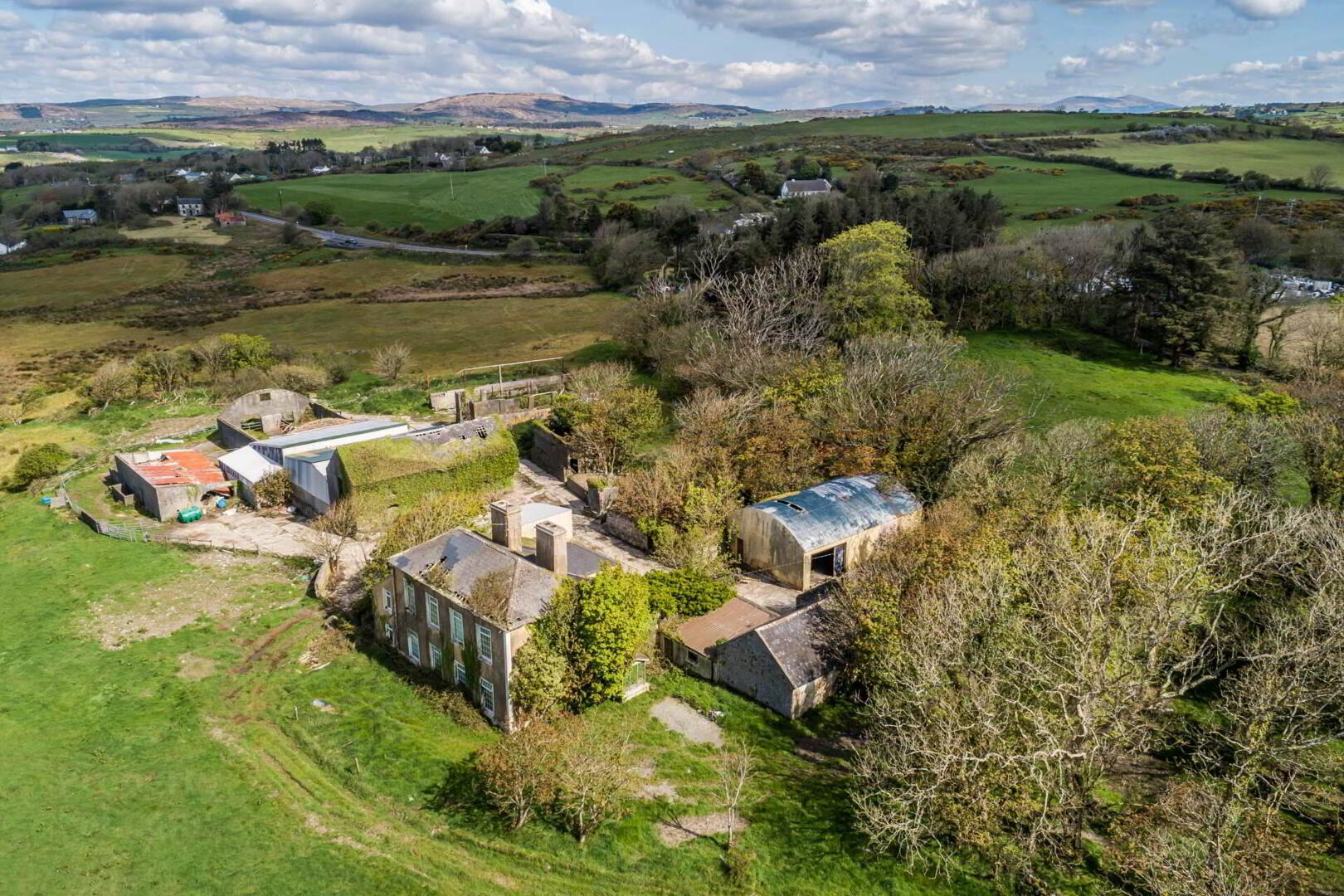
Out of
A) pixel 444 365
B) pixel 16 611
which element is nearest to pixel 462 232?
pixel 444 365

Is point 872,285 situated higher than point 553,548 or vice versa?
point 872,285

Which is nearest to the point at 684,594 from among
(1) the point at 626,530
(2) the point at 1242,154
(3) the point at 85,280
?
(1) the point at 626,530

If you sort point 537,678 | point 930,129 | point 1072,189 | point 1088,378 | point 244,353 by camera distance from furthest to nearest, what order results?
point 930,129
point 1072,189
point 244,353
point 1088,378
point 537,678

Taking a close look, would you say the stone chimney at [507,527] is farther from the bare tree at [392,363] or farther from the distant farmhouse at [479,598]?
the bare tree at [392,363]

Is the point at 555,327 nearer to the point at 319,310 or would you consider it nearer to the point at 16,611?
the point at 319,310

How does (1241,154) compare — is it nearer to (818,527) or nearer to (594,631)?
(818,527)
